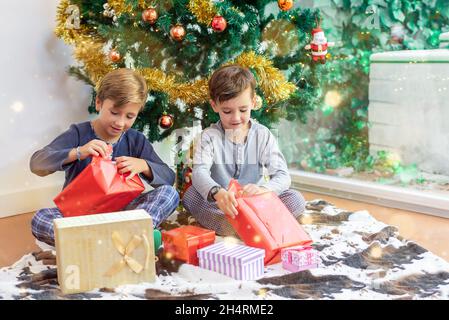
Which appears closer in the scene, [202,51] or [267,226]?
[267,226]

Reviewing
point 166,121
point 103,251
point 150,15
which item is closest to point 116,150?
point 166,121

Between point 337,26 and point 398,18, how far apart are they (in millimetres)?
296

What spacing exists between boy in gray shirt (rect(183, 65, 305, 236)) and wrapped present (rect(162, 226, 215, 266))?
0.52ft

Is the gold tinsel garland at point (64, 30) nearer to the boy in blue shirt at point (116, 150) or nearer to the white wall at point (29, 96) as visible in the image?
the white wall at point (29, 96)

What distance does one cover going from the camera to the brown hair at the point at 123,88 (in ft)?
6.55

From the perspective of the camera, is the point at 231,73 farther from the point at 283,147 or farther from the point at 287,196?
the point at 283,147

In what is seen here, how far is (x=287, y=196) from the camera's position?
2.20m

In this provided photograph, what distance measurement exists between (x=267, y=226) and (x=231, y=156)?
406 mm

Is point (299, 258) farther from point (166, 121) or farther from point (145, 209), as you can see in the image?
point (166, 121)

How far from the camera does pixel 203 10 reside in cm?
214

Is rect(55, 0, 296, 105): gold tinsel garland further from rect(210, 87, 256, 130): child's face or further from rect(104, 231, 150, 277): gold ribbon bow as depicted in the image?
rect(104, 231, 150, 277): gold ribbon bow

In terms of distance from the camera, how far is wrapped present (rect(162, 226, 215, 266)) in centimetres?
185

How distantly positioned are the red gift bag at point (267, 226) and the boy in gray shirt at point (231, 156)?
0.36 ft

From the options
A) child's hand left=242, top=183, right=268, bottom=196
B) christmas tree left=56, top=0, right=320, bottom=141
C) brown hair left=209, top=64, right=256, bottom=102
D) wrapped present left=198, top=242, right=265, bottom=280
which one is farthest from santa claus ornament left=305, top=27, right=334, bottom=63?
wrapped present left=198, top=242, right=265, bottom=280
